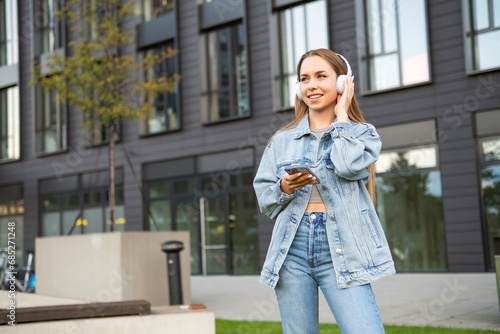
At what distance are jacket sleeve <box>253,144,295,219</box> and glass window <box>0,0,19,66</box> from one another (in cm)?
2317

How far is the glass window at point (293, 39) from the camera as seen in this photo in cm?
1616

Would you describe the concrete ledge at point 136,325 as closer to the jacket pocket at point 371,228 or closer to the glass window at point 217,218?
the jacket pocket at point 371,228

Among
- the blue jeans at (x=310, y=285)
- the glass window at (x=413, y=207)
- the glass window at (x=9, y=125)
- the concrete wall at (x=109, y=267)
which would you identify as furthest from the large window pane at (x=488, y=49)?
the glass window at (x=9, y=125)

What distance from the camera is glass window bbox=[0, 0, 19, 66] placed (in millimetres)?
24219

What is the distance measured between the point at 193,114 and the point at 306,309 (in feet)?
52.7

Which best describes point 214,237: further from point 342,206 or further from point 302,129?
point 342,206

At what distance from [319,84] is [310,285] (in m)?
0.84

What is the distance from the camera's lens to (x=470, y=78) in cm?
1366

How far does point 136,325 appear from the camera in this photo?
4.09m

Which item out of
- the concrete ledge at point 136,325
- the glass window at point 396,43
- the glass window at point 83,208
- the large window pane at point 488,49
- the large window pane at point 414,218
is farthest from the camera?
the glass window at point 83,208

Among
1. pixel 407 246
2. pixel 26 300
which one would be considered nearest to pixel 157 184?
pixel 407 246

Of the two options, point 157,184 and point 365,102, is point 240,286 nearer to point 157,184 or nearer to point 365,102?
point 365,102

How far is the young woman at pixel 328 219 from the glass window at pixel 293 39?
13523 mm

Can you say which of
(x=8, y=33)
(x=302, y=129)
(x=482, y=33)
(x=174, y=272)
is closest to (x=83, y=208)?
(x=8, y=33)
